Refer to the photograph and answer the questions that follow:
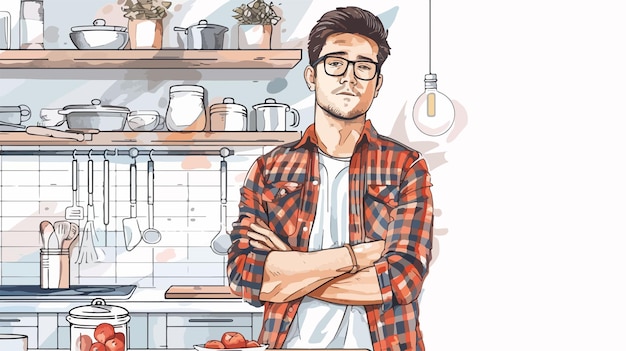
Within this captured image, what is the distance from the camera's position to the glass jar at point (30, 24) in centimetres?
312

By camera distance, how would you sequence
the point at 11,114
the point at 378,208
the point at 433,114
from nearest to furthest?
the point at 378,208, the point at 11,114, the point at 433,114

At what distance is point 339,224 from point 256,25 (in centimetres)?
92

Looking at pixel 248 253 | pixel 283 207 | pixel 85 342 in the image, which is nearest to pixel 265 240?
pixel 248 253

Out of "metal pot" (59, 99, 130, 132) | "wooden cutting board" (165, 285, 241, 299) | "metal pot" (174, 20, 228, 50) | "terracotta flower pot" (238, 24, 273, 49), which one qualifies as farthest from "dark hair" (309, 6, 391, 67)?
"wooden cutting board" (165, 285, 241, 299)

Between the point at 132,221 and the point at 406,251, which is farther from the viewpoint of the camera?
the point at 132,221

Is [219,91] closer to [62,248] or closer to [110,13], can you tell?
[110,13]

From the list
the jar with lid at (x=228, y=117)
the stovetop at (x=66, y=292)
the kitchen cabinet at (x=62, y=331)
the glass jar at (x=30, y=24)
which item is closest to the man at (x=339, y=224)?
the jar with lid at (x=228, y=117)

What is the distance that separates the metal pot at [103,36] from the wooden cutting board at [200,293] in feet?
3.33

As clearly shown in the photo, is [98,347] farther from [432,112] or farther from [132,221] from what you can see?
[432,112]

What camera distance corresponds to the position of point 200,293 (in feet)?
9.92

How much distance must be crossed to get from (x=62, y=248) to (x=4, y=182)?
41 centimetres

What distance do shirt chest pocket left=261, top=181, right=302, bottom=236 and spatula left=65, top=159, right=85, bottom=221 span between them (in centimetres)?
101

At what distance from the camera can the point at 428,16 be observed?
3.19 m

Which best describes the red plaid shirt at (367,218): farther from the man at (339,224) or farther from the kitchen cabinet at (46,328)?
the kitchen cabinet at (46,328)
